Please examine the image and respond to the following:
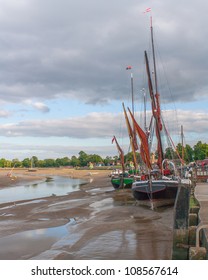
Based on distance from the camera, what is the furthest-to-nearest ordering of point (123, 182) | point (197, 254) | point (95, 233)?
point (123, 182) < point (95, 233) < point (197, 254)

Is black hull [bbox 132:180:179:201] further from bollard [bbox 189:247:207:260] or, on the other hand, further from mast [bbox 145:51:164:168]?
bollard [bbox 189:247:207:260]

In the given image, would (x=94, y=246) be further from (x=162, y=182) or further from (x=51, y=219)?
(x=162, y=182)

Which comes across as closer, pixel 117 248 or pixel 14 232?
pixel 117 248

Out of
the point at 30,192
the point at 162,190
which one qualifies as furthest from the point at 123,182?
the point at 162,190

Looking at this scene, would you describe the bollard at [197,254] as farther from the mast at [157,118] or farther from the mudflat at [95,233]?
the mast at [157,118]

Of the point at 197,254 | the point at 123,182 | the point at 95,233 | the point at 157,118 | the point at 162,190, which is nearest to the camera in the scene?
the point at 197,254

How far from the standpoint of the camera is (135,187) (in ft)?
102

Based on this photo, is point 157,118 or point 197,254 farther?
point 157,118

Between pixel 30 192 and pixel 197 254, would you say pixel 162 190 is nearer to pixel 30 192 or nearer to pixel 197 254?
pixel 197 254

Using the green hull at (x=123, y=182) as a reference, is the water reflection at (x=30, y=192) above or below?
below

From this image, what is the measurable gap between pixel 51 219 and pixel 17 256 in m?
9.70

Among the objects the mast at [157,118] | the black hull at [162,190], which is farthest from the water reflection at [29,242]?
the mast at [157,118]

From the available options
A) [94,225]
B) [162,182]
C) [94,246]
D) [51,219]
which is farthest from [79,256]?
[162,182]

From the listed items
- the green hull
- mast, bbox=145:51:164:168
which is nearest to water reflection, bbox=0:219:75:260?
mast, bbox=145:51:164:168
